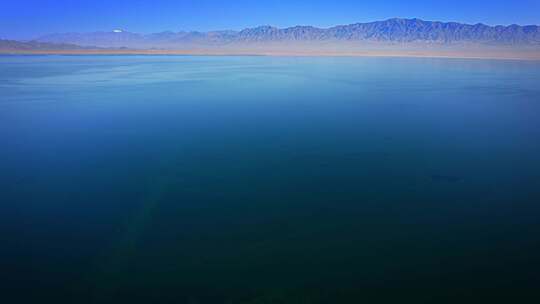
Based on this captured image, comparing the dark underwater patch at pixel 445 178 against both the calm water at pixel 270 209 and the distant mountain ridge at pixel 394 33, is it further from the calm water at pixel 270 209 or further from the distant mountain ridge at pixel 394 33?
the distant mountain ridge at pixel 394 33

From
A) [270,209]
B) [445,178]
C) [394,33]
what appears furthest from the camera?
[394,33]

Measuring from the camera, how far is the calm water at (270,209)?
3.99 m

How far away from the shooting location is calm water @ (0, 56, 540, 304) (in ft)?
13.1

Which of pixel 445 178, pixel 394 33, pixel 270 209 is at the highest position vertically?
pixel 394 33

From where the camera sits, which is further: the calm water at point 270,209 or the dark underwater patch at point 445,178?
the dark underwater patch at point 445,178

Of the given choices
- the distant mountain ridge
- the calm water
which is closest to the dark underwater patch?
the calm water

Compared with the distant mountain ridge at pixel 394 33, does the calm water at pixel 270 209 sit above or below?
below

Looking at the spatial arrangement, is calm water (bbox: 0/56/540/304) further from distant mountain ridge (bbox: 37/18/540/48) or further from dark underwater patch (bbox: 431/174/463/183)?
distant mountain ridge (bbox: 37/18/540/48)

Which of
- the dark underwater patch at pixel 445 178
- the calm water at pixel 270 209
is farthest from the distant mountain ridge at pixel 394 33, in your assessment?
the dark underwater patch at pixel 445 178

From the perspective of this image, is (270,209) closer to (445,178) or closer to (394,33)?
(445,178)

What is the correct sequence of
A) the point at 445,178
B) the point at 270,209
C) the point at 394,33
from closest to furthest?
the point at 270,209 → the point at 445,178 → the point at 394,33

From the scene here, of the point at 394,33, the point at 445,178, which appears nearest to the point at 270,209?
the point at 445,178

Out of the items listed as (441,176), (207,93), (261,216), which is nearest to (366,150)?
(441,176)

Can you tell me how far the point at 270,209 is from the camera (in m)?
5.48
